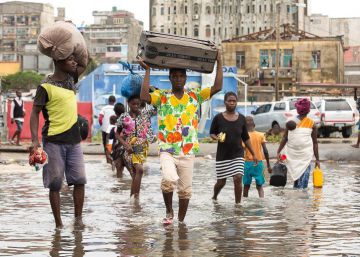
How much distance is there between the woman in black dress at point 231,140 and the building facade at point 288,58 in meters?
77.6

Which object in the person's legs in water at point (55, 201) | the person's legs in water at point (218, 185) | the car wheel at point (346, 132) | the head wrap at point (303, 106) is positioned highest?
the head wrap at point (303, 106)

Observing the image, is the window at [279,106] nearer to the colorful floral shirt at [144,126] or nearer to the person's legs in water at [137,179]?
the colorful floral shirt at [144,126]

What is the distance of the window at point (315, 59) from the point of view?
3593 inches

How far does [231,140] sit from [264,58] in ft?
261

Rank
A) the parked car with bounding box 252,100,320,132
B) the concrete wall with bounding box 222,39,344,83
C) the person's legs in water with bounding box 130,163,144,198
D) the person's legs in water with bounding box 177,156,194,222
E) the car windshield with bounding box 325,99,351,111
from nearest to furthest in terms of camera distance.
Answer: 1. the person's legs in water with bounding box 177,156,194,222
2. the person's legs in water with bounding box 130,163,144,198
3. the parked car with bounding box 252,100,320,132
4. the car windshield with bounding box 325,99,351,111
5. the concrete wall with bounding box 222,39,344,83

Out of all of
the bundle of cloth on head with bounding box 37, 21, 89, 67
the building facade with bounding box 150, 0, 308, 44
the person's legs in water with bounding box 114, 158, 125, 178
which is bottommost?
the person's legs in water with bounding box 114, 158, 125, 178

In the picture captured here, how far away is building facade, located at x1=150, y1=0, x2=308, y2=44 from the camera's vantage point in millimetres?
159625

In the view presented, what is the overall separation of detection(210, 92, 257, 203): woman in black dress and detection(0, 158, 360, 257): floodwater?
15.8 inches

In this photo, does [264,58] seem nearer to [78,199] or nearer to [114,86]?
[114,86]

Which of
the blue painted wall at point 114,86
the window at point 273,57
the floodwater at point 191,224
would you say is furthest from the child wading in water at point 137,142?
the window at point 273,57

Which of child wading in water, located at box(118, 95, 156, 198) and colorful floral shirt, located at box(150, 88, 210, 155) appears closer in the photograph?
colorful floral shirt, located at box(150, 88, 210, 155)

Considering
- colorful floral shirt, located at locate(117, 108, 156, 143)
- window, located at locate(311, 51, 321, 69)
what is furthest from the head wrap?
window, located at locate(311, 51, 321, 69)

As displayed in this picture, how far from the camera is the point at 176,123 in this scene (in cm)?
Answer: 973

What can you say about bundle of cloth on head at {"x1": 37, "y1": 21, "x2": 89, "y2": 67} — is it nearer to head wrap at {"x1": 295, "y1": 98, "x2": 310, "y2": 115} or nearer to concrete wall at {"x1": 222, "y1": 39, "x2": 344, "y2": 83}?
head wrap at {"x1": 295, "y1": 98, "x2": 310, "y2": 115}
